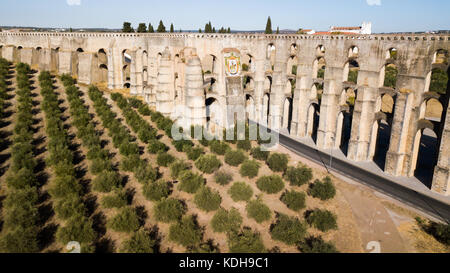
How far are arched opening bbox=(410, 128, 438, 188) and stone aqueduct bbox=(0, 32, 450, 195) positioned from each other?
27 centimetres

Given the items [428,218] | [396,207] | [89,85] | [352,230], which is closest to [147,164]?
[352,230]

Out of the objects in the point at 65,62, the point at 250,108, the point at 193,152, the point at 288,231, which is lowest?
the point at 288,231

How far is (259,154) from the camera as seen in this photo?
35781 mm

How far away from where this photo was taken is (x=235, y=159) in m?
34.0

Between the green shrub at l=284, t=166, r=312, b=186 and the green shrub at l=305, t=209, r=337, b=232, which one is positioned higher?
the green shrub at l=284, t=166, r=312, b=186

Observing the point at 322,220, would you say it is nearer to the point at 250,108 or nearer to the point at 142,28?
the point at 250,108

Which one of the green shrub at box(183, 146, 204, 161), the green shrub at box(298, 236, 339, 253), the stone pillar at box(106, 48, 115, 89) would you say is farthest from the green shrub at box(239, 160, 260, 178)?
the stone pillar at box(106, 48, 115, 89)

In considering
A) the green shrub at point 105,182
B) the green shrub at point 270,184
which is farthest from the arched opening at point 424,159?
the green shrub at point 105,182

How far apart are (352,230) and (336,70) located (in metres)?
19.0

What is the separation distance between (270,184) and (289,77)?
61.6ft

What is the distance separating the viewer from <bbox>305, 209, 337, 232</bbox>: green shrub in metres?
24.2

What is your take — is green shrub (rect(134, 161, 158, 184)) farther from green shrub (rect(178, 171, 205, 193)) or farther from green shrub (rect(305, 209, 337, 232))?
green shrub (rect(305, 209, 337, 232))

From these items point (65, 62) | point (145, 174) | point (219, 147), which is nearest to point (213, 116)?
point (219, 147)

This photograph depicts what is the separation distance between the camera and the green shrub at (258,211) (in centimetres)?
2527
